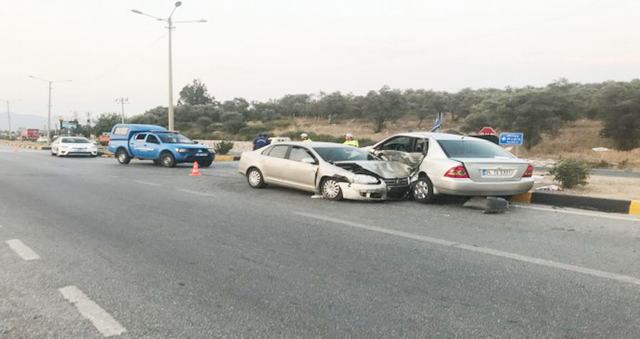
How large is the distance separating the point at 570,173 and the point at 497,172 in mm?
3252

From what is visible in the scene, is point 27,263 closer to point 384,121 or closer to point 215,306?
point 215,306

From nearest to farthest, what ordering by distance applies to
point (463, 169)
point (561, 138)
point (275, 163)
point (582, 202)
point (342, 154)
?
point (463, 169) → point (582, 202) → point (342, 154) → point (275, 163) → point (561, 138)

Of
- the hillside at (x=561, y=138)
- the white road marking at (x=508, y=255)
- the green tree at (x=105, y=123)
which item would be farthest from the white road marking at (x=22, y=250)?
the green tree at (x=105, y=123)

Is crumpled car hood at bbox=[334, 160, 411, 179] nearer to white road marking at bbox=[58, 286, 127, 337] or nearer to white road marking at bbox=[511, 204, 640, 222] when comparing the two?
white road marking at bbox=[511, 204, 640, 222]

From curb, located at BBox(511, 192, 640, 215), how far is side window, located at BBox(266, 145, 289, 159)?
16.8 ft

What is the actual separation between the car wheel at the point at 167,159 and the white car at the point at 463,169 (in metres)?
13.0

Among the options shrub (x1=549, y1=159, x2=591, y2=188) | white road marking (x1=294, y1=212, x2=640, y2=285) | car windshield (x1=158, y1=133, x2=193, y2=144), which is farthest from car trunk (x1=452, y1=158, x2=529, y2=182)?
car windshield (x1=158, y1=133, x2=193, y2=144)

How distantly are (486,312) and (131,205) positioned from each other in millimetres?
7380

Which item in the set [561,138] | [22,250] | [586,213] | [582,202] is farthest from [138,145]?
[561,138]

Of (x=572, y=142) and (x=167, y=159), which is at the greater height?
(x=572, y=142)

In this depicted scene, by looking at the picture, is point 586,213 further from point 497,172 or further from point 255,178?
point 255,178

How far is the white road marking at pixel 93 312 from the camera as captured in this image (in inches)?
142

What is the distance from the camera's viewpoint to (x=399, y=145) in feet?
38.3

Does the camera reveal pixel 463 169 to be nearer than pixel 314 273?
No
